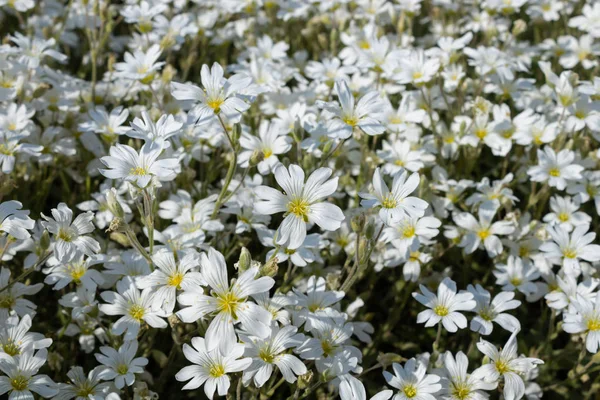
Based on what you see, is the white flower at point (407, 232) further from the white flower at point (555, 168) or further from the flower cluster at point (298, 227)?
the white flower at point (555, 168)

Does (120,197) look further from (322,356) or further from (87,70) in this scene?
(87,70)

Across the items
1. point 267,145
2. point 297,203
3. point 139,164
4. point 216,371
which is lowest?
point 216,371

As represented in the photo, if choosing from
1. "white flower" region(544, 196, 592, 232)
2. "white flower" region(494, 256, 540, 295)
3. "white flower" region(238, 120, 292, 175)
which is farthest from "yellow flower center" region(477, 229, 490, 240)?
"white flower" region(238, 120, 292, 175)

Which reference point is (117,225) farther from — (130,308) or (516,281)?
(516,281)

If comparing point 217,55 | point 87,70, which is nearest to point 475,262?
point 217,55

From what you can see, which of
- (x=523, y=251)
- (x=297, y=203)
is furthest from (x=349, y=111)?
(x=523, y=251)
